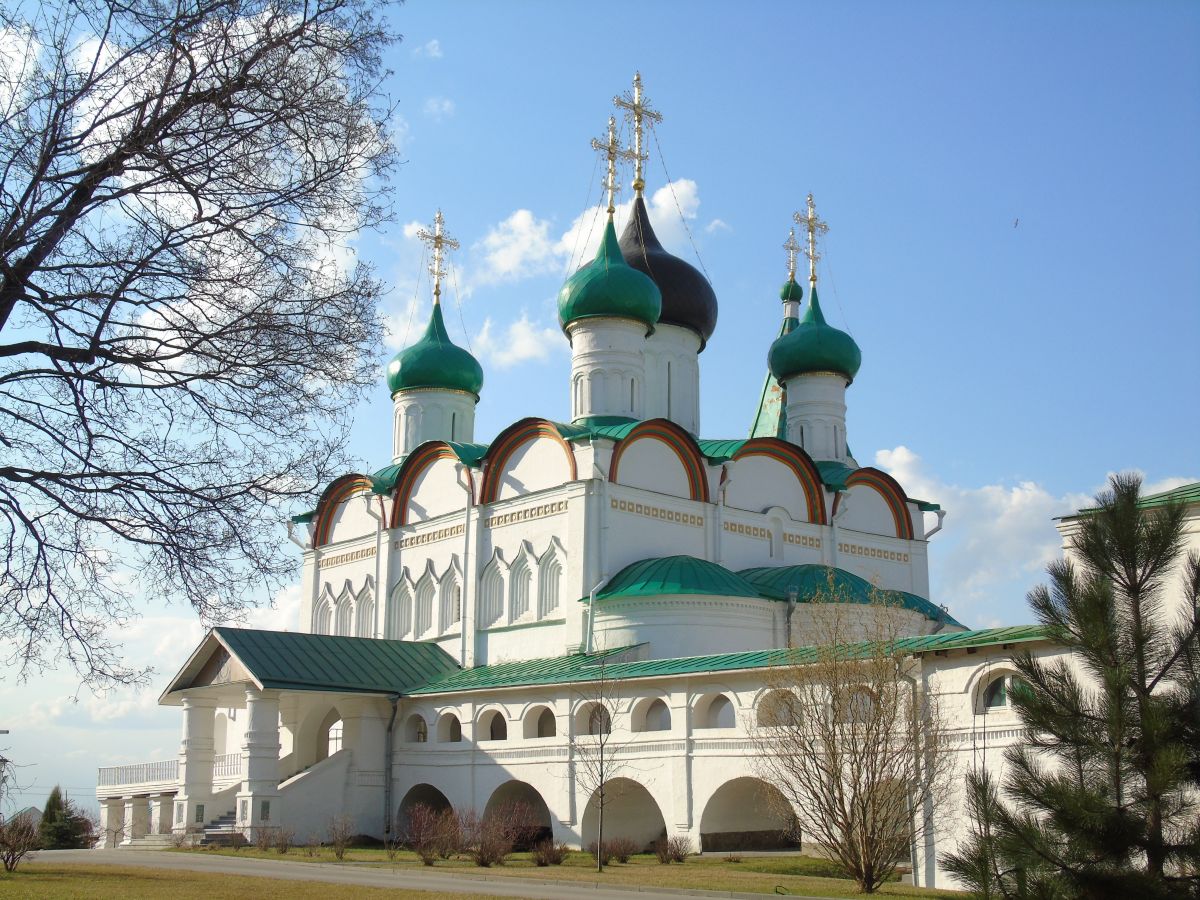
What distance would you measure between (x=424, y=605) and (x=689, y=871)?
10736mm

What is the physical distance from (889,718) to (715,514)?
9.55m

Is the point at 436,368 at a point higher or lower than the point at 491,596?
higher

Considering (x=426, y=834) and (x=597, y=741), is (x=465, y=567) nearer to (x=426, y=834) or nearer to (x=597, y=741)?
(x=597, y=741)

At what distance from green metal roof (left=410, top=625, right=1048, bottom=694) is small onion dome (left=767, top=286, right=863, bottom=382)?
27.9ft

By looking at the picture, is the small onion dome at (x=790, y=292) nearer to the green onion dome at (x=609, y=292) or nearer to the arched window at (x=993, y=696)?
the green onion dome at (x=609, y=292)

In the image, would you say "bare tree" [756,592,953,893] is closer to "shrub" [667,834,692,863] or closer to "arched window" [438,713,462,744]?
"shrub" [667,834,692,863]

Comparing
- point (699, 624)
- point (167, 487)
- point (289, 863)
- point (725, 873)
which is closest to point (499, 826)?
point (289, 863)

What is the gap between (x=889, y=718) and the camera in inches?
476

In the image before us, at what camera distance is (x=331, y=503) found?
2561 centimetres

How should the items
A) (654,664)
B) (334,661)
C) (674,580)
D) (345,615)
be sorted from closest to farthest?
(654,664), (674,580), (334,661), (345,615)

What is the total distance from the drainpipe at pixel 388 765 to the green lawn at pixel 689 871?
9.57 ft

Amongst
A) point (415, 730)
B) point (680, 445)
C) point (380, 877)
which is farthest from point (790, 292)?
point (380, 877)

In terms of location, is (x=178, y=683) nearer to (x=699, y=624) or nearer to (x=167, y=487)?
(x=699, y=624)

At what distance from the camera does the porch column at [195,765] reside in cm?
1889
